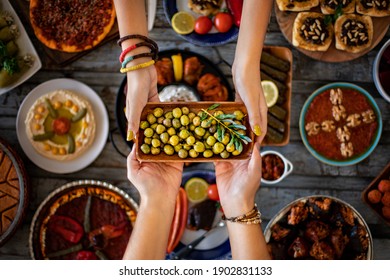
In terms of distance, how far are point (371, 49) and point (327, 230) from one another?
1.00 meters

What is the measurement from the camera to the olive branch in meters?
1.65

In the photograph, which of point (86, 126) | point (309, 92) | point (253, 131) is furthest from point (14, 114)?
point (309, 92)

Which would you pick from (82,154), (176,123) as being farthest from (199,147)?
(82,154)

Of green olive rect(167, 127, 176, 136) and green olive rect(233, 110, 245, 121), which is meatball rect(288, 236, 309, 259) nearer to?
green olive rect(233, 110, 245, 121)

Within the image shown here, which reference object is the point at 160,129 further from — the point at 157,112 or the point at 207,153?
the point at 207,153

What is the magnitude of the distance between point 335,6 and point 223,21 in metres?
0.59

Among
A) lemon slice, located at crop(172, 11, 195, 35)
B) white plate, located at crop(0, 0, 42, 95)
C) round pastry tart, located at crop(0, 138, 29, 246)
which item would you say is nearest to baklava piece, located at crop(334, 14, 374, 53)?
lemon slice, located at crop(172, 11, 195, 35)

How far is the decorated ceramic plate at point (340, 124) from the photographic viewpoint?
212cm

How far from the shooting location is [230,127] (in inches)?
65.6

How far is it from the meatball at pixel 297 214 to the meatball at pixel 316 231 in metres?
0.05

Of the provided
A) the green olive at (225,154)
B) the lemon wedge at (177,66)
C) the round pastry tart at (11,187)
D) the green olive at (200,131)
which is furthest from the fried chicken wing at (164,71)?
the round pastry tart at (11,187)

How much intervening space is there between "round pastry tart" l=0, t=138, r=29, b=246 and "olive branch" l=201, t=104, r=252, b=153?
3.24 feet

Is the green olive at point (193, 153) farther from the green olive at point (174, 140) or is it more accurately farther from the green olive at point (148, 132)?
the green olive at point (148, 132)

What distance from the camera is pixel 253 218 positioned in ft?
5.27
